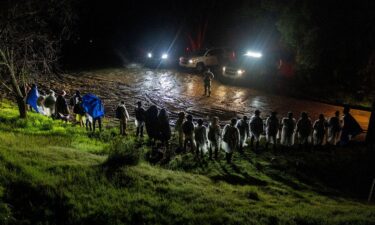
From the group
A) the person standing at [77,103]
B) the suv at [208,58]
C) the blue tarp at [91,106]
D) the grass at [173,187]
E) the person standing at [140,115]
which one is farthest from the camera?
the suv at [208,58]

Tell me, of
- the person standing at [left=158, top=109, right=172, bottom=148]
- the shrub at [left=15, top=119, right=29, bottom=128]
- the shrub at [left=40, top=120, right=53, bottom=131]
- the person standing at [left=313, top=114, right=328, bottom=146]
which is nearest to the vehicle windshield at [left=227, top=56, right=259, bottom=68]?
the person standing at [left=313, top=114, right=328, bottom=146]

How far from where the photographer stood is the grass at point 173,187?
671 cm

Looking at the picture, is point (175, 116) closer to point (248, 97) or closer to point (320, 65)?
point (248, 97)

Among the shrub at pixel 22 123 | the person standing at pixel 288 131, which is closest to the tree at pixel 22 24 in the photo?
the shrub at pixel 22 123

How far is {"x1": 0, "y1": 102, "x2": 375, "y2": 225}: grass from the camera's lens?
671 centimetres

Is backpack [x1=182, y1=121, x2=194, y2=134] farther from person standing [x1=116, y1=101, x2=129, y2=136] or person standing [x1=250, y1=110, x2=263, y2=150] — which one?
person standing [x1=116, y1=101, x2=129, y2=136]

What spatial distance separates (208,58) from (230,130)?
16.6 m

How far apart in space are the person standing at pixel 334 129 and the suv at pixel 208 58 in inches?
585

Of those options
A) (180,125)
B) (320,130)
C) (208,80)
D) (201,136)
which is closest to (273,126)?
(320,130)

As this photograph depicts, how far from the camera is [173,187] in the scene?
810 centimetres

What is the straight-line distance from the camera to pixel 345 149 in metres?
13.1

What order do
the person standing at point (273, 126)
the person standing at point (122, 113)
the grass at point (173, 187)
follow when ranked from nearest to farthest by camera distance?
the grass at point (173, 187), the person standing at point (273, 126), the person standing at point (122, 113)

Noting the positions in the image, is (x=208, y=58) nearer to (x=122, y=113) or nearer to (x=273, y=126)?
(x=122, y=113)

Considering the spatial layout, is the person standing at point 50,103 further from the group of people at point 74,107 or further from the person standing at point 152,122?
the person standing at point 152,122
